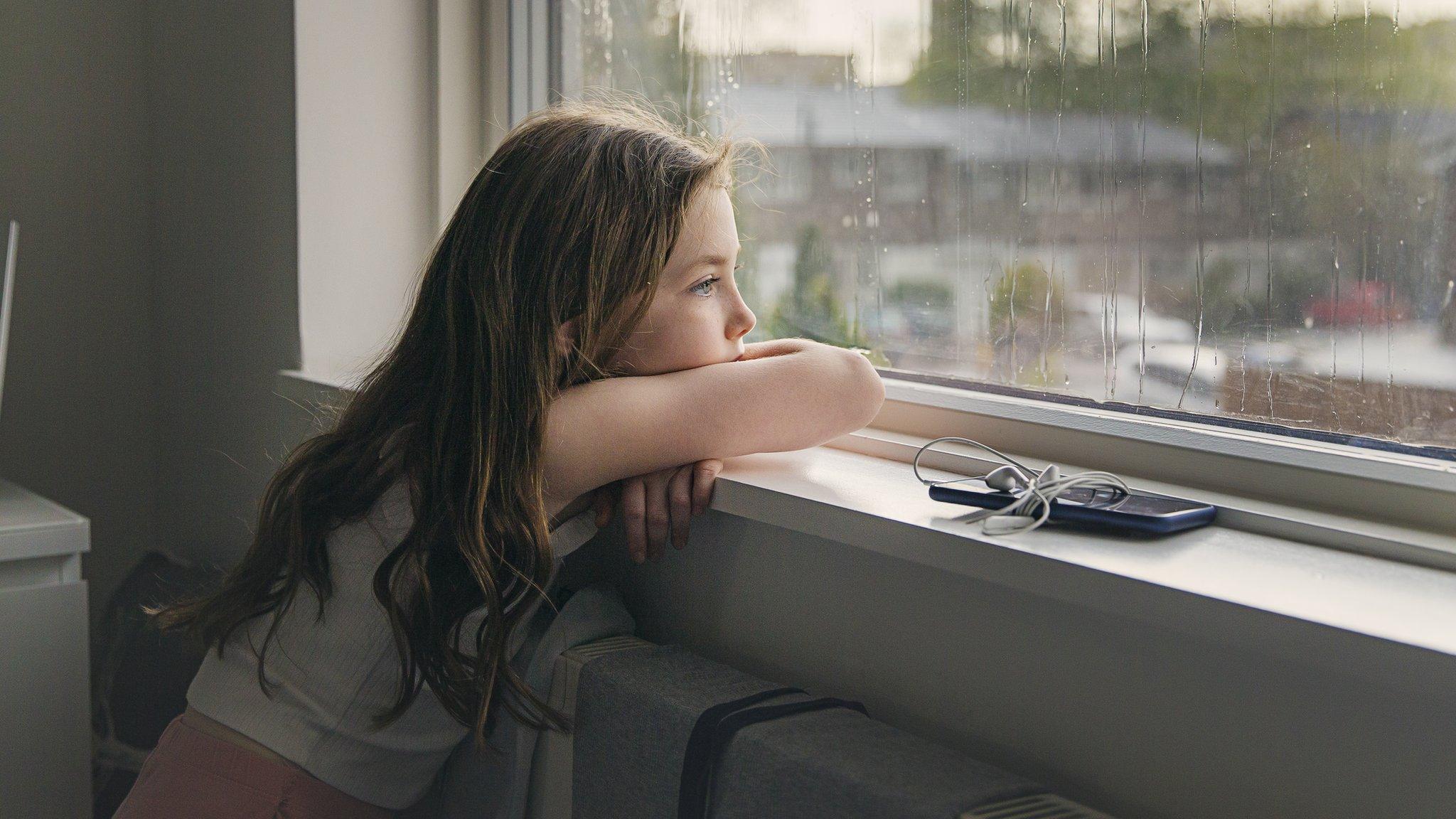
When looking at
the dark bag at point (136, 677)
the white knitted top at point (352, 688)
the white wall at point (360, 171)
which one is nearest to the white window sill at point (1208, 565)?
the white knitted top at point (352, 688)

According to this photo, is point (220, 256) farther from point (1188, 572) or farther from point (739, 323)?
point (1188, 572)

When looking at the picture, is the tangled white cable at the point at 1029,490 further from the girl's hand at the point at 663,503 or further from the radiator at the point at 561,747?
the radiator at the point at 561,747

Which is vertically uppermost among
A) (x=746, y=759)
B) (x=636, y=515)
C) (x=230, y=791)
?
(x=636, y=515)

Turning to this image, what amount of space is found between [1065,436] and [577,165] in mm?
445

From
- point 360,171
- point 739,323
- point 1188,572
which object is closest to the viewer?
point 1188,572

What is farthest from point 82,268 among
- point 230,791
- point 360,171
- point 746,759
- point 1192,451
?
point 1192,451

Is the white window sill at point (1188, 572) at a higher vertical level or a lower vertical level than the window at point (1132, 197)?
lower

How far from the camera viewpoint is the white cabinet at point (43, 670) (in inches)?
48.8

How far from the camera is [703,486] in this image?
85cm

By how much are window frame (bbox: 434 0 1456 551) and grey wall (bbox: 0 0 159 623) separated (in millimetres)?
1335

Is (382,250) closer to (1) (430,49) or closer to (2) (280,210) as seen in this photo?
(2) (280,210)

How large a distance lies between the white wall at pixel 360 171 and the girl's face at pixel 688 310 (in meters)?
0.60

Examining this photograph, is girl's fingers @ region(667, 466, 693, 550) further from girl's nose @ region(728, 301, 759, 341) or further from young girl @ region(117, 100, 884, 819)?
girl's nose @ region(728, 301, 759, 341)

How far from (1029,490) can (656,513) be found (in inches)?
11.4
